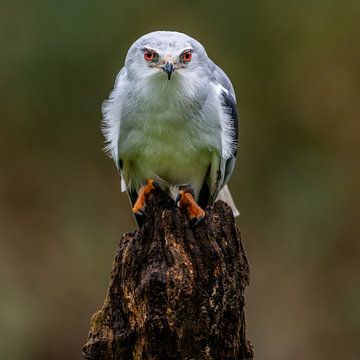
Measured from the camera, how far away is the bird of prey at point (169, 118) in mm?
6102

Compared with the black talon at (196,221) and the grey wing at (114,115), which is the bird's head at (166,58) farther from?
the black talon at (196,221)

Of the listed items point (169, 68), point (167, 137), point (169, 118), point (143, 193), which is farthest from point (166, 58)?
point (143, 193)

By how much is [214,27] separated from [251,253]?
2794 millimetres

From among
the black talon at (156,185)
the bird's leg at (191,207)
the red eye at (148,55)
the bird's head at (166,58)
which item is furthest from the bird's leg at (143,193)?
the red eye at (148,55)

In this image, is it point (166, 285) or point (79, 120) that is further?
point (79, 120)

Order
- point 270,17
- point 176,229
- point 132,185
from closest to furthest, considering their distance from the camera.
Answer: point 176,229
point 132,185
point 270,17

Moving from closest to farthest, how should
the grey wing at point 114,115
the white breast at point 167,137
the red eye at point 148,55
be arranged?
1. the red eye at point 148,55
2. the white breast at point 167,137
3. the grey wing at point 114,115

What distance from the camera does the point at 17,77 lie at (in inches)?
449

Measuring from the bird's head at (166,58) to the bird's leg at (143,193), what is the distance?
733mm

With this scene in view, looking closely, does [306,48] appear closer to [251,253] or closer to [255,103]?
[255,103]

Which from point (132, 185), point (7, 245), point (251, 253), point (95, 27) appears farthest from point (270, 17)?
point (132, 185)

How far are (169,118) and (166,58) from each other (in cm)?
41

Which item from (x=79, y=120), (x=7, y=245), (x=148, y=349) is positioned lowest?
(x=148, y=349)

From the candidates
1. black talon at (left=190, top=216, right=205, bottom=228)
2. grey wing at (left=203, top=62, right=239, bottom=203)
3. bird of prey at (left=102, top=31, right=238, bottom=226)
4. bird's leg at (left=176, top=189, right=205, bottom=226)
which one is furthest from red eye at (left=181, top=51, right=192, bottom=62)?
black talon at (left=190, top=216, right=205, bottom=228)
